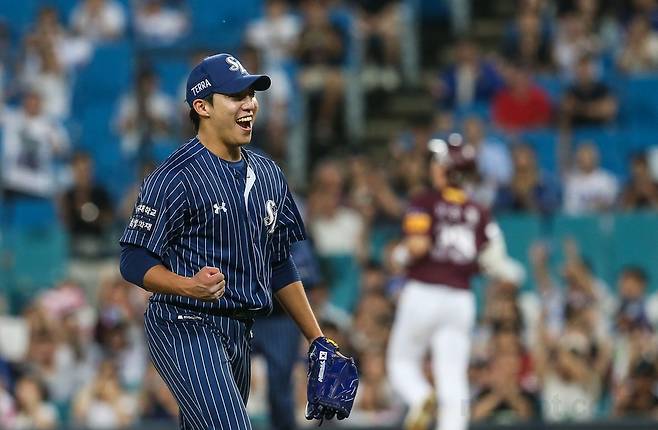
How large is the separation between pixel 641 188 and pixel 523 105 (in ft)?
5.71

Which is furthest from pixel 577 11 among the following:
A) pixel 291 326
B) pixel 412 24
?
pixel 291 326

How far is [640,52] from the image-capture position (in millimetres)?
13922

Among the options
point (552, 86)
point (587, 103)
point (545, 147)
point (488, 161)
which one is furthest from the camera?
point (552, 86)

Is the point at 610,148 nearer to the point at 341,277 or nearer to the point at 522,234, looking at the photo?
the point at 522,234

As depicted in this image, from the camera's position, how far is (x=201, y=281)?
535 cm

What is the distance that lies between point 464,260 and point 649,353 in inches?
93.6

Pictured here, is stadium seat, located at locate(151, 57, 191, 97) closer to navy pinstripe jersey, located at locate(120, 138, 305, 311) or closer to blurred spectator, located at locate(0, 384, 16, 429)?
blurred spectator, located at locate(0, 384, 16, 429)

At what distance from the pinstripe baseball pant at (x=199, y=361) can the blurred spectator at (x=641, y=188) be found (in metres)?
7.44

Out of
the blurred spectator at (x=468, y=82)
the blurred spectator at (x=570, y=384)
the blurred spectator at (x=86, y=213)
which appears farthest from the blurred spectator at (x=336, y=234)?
the blurred spectator at (x=86, y=213)

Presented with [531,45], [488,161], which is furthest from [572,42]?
[488,161]

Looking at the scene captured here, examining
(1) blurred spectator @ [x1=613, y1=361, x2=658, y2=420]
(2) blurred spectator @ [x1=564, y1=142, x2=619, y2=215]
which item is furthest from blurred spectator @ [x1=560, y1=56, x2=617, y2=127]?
(1) blurred spectator @ [x1=613, y1=361, x2=658, y2=420]

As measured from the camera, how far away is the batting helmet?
9.59m

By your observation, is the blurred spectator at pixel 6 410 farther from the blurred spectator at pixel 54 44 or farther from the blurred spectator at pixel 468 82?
the blurred spectator at pixel 468 82

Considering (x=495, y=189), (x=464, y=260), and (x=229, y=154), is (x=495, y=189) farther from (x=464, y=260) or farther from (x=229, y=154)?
(x=229, y=154)
